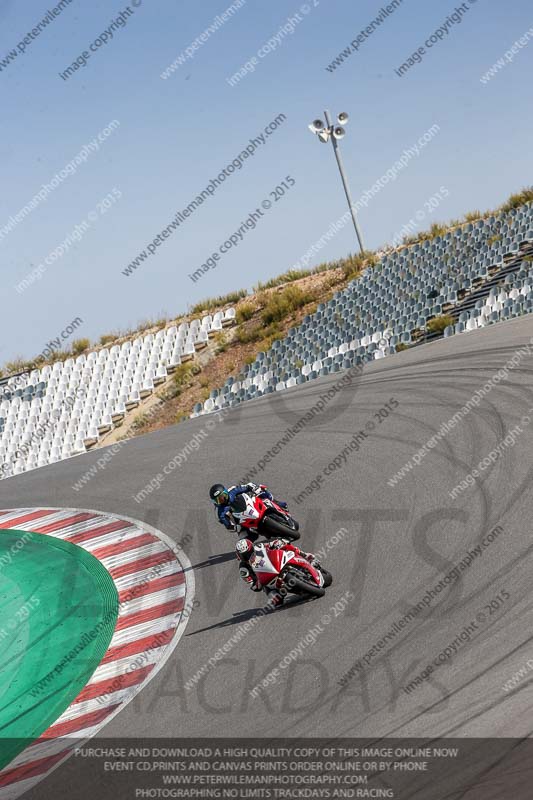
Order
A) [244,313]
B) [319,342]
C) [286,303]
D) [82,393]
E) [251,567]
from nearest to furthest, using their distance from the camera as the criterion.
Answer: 1. [251,567]
2. [319,342]
3. [82,393]
4. [286,303]
5. [244,313]

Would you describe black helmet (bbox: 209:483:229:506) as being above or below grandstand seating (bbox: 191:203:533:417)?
below

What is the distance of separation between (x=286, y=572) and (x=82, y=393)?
2193 centimetres

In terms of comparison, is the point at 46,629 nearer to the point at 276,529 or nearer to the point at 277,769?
the point at 276,529

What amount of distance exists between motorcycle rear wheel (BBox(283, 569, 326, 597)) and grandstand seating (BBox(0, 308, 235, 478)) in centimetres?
1786

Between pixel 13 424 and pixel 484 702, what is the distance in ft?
82.8

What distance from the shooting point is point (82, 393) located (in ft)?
97.1

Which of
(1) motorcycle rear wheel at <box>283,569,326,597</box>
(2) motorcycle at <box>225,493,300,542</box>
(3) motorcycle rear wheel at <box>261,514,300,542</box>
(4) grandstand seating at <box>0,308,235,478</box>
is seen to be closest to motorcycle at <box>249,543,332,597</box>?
(1) motorcycle rear wheel at <box>283,569,326,597</box>

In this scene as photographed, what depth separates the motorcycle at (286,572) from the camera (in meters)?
8.95

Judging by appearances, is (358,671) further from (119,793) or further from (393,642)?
(119,793)

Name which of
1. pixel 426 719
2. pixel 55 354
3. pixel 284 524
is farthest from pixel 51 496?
pixel 55 354

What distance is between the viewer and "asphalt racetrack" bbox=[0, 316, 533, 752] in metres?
6.61

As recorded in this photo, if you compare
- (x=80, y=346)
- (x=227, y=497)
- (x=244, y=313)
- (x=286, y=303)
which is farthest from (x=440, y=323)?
(x=80, y=346)

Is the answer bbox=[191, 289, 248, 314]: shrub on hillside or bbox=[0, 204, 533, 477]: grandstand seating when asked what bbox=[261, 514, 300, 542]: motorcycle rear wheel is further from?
bbox=[191, 289, 248, 314]: shrub on hillside

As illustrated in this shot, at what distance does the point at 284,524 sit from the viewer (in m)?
10.3
